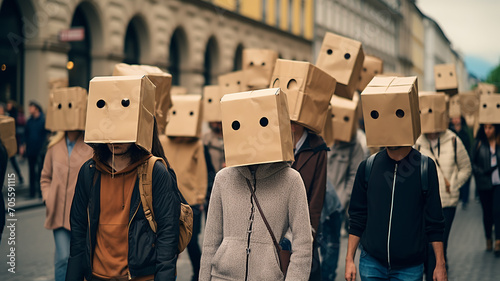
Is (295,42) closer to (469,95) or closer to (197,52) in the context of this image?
(197,52)

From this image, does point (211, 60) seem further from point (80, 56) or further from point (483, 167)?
point (483, 167)

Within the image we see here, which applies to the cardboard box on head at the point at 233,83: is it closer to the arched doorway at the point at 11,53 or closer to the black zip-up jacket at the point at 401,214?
the black zip-up jacket at the point at 401,214

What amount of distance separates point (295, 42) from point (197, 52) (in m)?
15.0

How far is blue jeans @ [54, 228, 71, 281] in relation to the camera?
19.4ft

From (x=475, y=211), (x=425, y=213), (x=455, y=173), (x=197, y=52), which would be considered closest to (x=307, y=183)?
(x=425, y=213)

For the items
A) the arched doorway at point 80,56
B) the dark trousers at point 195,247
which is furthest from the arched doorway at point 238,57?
the dark trousers at point 195,247

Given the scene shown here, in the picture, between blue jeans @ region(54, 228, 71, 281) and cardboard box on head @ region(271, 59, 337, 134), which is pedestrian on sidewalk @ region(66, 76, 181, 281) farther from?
blue jeans @ region(54, 228, 71, 281)

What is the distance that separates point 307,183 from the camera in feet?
17.0

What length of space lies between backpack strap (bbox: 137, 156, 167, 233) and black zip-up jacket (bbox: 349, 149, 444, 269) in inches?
55.5

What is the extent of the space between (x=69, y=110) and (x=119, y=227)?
269 cm

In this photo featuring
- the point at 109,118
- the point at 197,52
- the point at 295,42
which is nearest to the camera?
the point at 109,118

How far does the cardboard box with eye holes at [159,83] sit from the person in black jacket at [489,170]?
4.72m

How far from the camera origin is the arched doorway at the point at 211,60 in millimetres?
30172

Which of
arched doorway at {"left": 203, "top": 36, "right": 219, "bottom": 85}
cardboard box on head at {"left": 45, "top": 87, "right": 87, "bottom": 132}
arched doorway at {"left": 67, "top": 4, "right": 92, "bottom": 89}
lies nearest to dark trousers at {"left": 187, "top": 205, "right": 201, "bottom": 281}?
cardboard box on head at {"left": 45, "top": 87, "right": 87, "bottom": 132}
